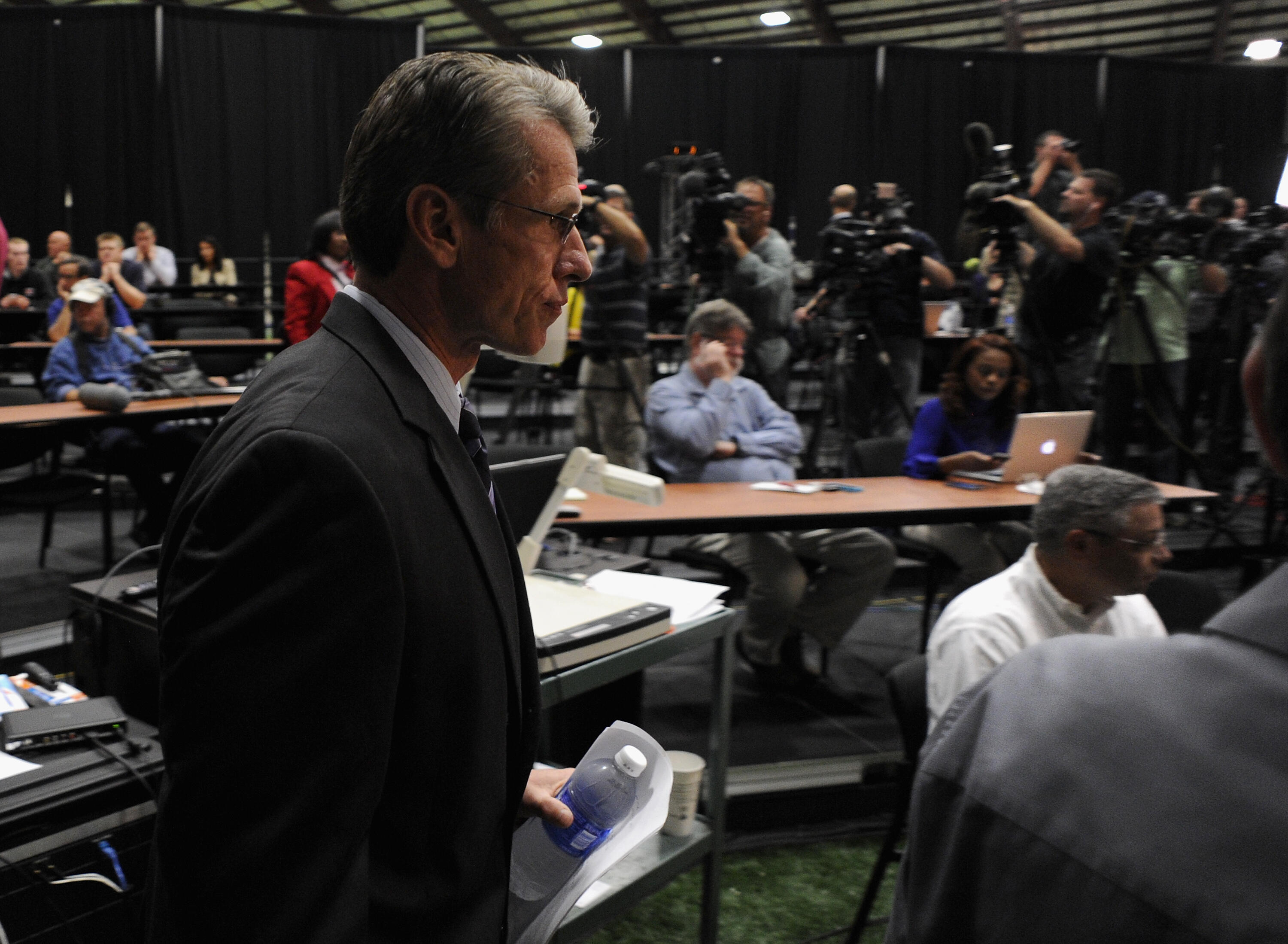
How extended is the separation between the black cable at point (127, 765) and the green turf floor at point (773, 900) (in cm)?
115

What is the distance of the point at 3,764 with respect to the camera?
1354mm

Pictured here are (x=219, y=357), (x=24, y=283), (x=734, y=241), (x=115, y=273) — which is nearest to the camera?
(x=734, y=241)

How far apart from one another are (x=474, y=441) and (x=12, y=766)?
0.84m

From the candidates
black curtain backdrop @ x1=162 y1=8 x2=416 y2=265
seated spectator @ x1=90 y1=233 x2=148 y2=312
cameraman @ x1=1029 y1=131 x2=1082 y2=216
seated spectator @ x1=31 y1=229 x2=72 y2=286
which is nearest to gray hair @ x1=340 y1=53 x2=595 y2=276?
cameraman @ x1=1029 y1=131 x2=1082 y2=216

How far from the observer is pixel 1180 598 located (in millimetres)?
2350

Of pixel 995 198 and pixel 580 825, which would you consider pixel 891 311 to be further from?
pixel 580 825

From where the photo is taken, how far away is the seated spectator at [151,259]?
29.1ft

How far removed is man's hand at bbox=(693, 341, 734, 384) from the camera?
3.60 m

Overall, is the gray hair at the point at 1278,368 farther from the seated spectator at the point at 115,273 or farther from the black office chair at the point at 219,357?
the seated spectator at the point at 115,273

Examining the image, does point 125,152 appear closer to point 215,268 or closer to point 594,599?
point 215,268

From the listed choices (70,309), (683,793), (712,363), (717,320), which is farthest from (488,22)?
(683,793)

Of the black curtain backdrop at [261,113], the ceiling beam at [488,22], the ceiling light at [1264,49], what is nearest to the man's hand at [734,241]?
the black curtain backdrop at [261,113]

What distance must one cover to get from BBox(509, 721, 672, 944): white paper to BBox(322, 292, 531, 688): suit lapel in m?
0.33

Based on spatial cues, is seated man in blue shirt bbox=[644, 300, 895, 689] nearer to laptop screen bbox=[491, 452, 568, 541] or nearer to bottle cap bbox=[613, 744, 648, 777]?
laptop screen bbox=[491, 452, 568, 541]
